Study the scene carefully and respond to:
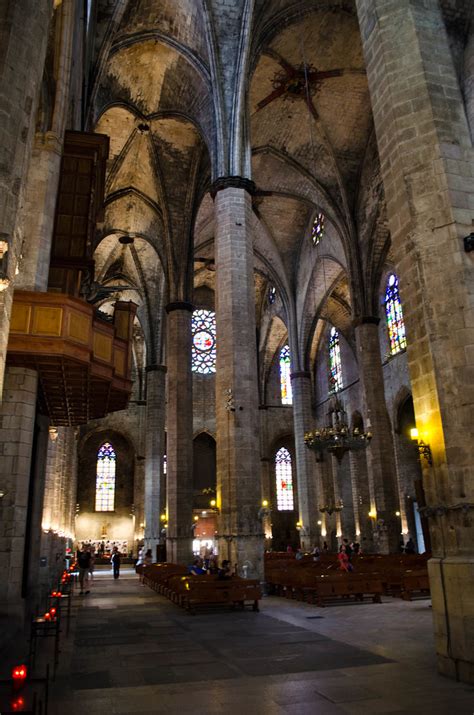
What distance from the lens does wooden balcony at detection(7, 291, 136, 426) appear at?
30.9 feet

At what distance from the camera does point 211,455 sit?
40.9 meters

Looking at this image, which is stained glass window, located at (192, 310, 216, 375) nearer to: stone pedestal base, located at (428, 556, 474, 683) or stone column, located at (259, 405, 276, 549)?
stone column, located at (259, 405, 276, 549)

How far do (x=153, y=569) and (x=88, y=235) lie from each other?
1241cm

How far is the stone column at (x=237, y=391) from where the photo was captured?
1514cm

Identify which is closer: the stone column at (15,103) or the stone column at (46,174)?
the stone column at (15,103)

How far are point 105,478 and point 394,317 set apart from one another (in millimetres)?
23644

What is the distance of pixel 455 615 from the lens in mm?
6758

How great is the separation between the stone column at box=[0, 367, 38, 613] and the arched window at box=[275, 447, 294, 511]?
3263 cm

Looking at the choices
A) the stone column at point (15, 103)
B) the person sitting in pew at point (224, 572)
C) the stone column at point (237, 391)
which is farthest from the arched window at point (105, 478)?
the stone column at point (15, 103)

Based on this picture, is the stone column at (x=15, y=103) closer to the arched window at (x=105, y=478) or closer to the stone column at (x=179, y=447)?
the stone column at (x=179, y=447)

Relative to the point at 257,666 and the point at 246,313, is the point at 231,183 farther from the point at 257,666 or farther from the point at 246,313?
the point at 257,666

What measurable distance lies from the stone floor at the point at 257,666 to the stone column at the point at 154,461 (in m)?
18.3

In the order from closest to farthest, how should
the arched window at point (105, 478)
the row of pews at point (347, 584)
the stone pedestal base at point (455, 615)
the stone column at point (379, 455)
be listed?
the stone pedestal base at point (455, 615)
the row of pews at point (347, 584)
the stone column at point (379, 455)
the arched window at point (105, 478)

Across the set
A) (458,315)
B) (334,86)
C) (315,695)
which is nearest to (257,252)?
(334,86)
